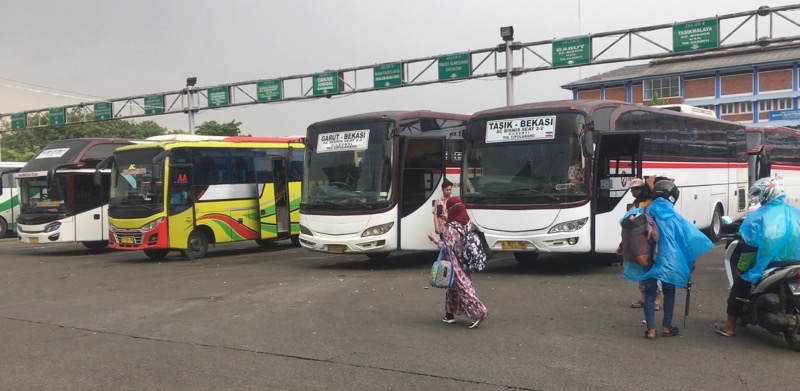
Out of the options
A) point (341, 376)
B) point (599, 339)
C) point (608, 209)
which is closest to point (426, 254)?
point (608, 209)

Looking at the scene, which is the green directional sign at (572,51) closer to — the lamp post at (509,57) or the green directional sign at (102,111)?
the lamp post at (509,57)

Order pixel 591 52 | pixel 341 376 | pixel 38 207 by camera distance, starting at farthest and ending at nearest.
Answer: pixel 591 52 < pixel 38 207 < pixel 341 376

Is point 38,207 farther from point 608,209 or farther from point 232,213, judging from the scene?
point 608,209

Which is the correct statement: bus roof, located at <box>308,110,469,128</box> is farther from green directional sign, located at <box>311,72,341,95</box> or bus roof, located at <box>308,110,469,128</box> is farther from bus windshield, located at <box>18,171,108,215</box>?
green directional sign, located at <box>311,72,341,95</box>

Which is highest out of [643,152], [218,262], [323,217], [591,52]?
[591,52]

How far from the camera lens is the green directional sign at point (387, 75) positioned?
2930 cm

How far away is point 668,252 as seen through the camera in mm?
7430

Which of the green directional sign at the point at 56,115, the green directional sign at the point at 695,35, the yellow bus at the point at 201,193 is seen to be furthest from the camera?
the green directional sign at the point at 56,115

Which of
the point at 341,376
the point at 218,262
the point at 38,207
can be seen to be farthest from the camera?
the point at 38,207

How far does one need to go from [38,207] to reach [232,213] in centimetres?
588

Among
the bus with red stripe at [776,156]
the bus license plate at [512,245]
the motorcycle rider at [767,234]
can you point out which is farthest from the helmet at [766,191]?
the bus with red stripe at [776,156]

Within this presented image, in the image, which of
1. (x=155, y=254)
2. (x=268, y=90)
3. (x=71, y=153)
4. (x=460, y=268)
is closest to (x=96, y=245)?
(x=71, y=153)

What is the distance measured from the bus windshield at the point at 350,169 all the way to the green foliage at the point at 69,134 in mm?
46899

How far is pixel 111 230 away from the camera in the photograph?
18.0 m
